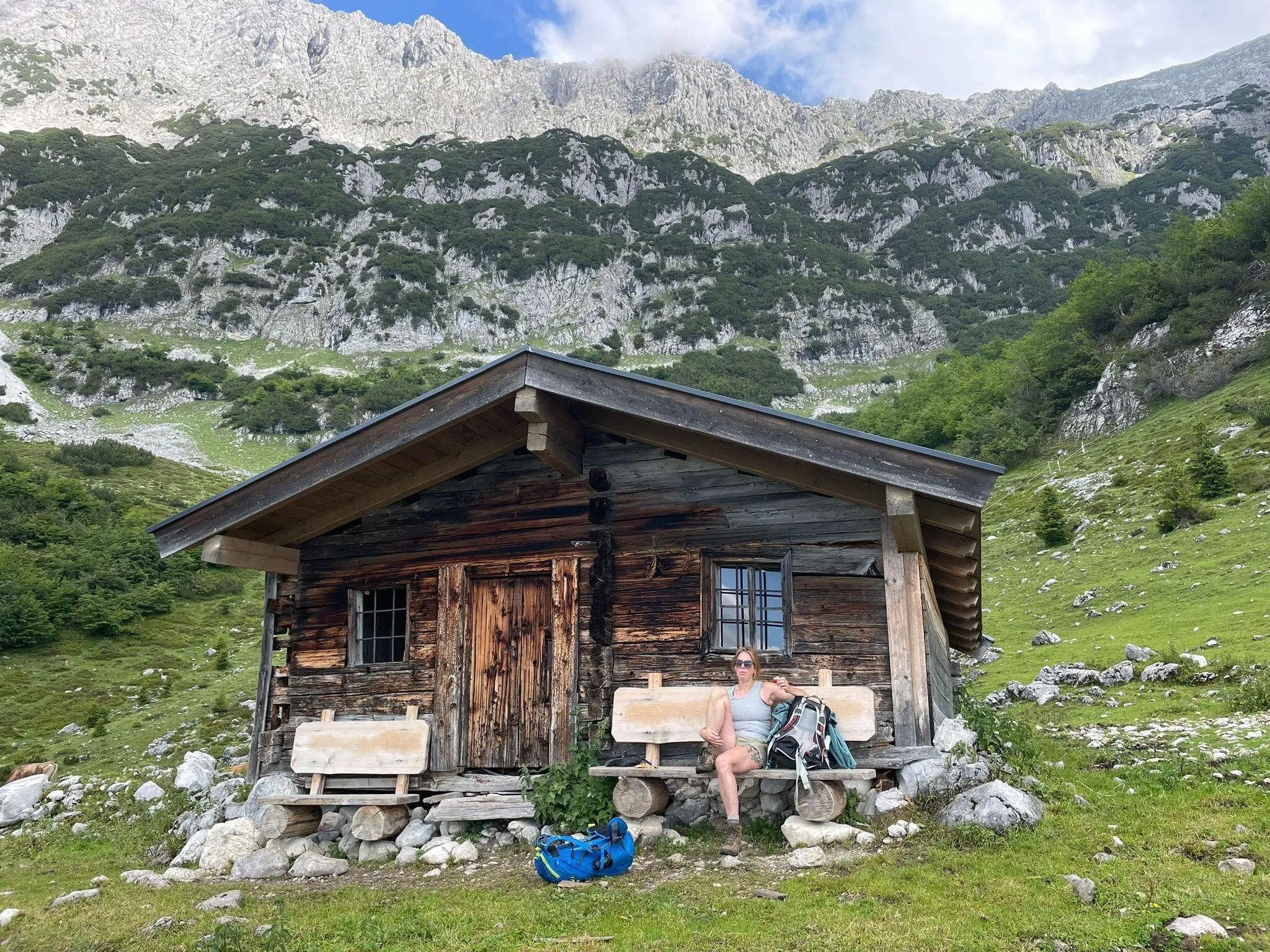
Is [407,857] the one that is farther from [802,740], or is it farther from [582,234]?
[582,234]

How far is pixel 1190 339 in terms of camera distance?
5019 centimetres

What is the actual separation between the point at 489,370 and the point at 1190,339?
54.1m

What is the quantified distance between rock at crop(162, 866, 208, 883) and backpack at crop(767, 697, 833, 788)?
6326 mm

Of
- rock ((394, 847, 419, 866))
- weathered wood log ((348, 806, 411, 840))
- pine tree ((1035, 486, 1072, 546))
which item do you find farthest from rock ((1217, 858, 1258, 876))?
pine tree ((1035, 486, 1072, 546))

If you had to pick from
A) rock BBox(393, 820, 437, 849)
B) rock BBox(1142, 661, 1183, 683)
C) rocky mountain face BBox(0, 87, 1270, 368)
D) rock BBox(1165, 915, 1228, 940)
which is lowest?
rock BBox(393, 820, 437, 849)

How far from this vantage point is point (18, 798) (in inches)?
579

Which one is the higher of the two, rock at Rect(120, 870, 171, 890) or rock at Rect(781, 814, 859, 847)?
rock at Rect(781, 814, 859, 847)

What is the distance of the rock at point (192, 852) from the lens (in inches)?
381

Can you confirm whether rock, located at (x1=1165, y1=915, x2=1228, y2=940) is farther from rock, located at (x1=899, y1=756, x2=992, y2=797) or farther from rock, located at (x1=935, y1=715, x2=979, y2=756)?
rock, located at (x1=935, y1=715, x2=979, y2=756)

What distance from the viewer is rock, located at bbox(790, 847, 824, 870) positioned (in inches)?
281

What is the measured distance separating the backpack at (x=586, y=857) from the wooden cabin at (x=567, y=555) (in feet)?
7.08

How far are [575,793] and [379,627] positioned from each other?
379 centimetres

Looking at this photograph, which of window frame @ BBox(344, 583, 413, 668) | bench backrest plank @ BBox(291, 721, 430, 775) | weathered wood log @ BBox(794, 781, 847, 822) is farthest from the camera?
window frame @ BBox(344, 583, 413, 668)

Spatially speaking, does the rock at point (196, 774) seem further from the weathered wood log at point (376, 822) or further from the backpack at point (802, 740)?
the backpack at point (802, 740)
